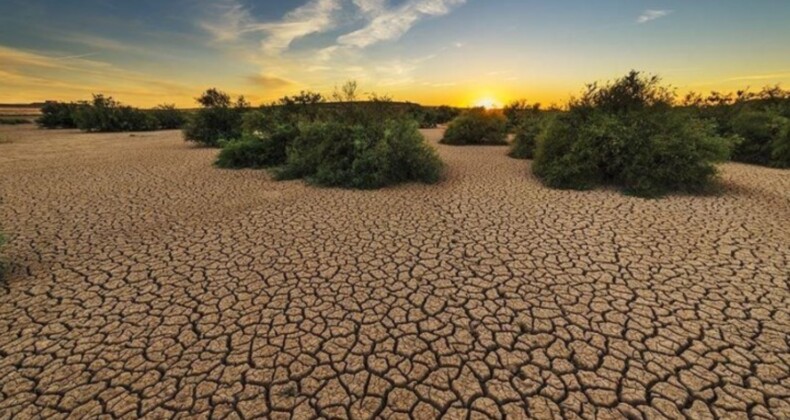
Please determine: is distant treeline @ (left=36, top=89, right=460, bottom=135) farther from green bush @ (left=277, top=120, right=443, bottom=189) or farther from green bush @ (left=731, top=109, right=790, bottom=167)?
green bush @ (left=731, top=109, right=790, bottom=167)

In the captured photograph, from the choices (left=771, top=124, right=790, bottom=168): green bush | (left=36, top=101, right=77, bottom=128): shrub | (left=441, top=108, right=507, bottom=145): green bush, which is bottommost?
(left=771, top=124, right=790, bottom=168): green bush

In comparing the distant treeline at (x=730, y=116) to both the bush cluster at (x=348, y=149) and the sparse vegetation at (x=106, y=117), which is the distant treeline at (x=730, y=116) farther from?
the sparse vegetation at (x=106, y=117)

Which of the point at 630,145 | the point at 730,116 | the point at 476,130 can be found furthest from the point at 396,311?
the point at 730,116

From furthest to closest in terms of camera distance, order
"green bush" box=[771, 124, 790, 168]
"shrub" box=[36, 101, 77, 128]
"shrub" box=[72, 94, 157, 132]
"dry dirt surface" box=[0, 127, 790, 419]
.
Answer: "shrub" box=[36, 101, 77, 128] → "shrub" box=[72, 94, 157, 132] → "green bush" box=[771, 124, 790, 168] → "dry dirt surface" box=[0, 127, 790, 419]

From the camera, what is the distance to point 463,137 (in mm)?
17719

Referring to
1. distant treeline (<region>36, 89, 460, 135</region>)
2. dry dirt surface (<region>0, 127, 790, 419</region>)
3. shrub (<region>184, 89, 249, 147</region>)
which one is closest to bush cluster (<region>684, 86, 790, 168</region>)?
dry dirt surface (<region>0, 127, 790, 419</region>)

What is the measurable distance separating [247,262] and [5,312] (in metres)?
2.33

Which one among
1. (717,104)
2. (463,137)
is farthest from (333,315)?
(717,104)

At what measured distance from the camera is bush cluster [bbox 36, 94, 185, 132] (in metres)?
26.2

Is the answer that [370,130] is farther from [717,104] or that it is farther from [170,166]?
[717,104]

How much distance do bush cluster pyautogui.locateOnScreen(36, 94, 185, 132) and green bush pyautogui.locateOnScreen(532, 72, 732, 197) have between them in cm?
3123

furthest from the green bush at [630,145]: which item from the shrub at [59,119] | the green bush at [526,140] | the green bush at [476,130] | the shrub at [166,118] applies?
the shrub at [59,119]

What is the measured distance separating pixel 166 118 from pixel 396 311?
114 ft

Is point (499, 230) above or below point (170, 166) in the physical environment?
below
